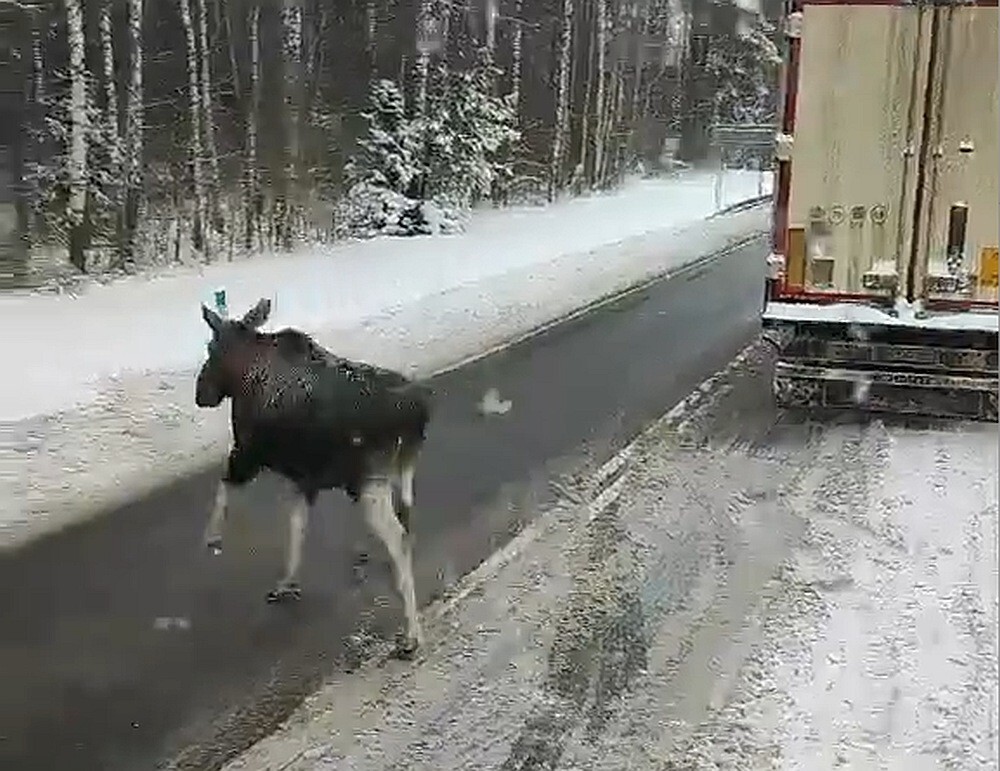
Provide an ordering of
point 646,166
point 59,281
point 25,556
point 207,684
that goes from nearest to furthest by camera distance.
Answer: point 207,684 → point 25,556 → point 59,281 → point 646,166

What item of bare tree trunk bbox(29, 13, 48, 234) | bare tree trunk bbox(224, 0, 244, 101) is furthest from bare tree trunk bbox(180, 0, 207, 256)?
bare tree trunk bbox(29, 13, 48, 234)

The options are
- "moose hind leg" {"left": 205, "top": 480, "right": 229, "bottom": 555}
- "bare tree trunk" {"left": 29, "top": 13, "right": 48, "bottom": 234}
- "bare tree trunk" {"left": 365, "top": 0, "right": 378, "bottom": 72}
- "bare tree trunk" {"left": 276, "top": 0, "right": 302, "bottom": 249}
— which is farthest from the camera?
"bare tree trunk" {"left": 365, "top": 0, "right": 378, "bottom": 72}

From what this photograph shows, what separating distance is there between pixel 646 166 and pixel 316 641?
32403 mm

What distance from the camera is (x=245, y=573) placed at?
659 centimetres

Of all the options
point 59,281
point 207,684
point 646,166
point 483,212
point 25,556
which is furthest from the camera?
point 646,166

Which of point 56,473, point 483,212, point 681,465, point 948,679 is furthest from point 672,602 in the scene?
point 483,212

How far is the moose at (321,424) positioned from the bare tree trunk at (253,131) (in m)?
14.8

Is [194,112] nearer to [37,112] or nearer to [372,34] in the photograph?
[37,112]

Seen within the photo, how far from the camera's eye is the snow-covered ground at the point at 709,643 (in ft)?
16.1

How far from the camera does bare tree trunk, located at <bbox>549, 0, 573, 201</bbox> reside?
31.6 m

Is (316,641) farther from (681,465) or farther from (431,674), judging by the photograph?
(681,465)

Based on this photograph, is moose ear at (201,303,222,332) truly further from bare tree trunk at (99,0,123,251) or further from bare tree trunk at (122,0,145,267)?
bare tree trunk at (122,0,145,267)

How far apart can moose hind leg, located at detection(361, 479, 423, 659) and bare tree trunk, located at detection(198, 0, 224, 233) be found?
14717 mm

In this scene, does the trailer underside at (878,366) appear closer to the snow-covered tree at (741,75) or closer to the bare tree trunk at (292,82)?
the bare tree trunk at (292,82)
